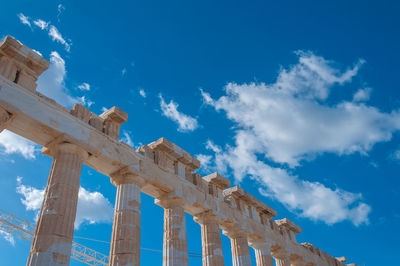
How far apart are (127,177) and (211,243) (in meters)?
6.30

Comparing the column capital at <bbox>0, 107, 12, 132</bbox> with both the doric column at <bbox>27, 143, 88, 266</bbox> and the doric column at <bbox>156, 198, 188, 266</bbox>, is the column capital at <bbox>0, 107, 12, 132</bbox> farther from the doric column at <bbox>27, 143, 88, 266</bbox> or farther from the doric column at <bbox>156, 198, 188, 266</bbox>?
the doric column at <bbox>156, 198, 188, 266</bbox>

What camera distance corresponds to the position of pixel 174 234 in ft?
58.8

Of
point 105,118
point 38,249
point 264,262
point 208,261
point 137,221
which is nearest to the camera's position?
point 38,249

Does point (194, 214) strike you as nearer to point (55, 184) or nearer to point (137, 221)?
point (137, 221)

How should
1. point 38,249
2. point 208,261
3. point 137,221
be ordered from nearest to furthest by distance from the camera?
point 38,249, point 137,221, point 208,261

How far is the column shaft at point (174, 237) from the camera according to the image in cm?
1725

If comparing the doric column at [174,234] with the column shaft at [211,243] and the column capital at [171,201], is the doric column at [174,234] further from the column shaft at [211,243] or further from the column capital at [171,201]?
the column shaft at [211,243]

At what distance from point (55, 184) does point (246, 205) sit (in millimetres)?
13969

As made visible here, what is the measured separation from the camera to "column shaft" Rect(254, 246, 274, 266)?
23.4 m

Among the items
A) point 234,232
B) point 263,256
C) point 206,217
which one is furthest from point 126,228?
point 263,256

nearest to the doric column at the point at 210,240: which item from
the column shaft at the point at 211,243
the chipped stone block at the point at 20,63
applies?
the column shaft at the point at 211,243

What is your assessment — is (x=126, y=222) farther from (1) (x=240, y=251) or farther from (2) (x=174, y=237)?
(1) (x=240, y=251)

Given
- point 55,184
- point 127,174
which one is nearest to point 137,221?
point 127,174

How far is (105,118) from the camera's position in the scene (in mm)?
17172
